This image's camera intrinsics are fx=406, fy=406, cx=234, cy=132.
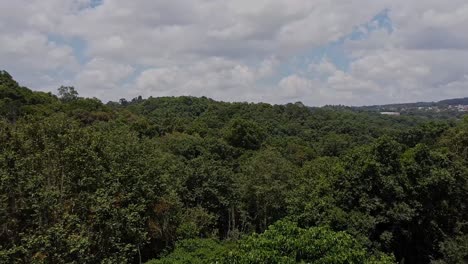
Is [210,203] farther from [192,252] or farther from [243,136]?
[243,136]

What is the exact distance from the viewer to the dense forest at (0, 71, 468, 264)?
11898 mm

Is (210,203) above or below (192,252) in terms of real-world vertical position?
above

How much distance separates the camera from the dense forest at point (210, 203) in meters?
11.9

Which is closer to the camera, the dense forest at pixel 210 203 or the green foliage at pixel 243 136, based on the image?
the dense forest at pixel 210 203

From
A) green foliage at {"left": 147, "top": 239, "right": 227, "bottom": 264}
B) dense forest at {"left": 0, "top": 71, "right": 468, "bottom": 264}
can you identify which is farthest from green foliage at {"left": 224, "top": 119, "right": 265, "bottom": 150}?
green foliage at {"left": 147, "top": 239, "right": 227, "bottom": 264}

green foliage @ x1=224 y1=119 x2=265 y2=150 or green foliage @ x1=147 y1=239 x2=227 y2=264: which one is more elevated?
green foliage @ x1=224 y1=119 x2=265 y2=150

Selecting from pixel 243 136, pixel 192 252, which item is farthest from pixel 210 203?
pixel 243 136

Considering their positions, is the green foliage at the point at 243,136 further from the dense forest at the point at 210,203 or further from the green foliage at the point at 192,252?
the green foliage at the point at 192,252

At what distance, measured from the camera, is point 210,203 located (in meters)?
26.6

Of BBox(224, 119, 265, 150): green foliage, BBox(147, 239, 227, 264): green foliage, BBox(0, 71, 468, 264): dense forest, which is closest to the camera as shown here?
BBox(0, 71, 468, 264): dense forest

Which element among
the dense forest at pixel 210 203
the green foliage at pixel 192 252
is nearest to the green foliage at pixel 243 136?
the dense forest at pixel 210 203

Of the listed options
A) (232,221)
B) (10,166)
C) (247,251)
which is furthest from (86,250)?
(232,221)

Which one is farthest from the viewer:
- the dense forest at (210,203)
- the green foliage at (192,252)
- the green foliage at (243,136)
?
the green foliage at (243,136)

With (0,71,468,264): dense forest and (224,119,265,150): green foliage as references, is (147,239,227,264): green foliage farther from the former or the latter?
(224,119,265,150): green foliage
